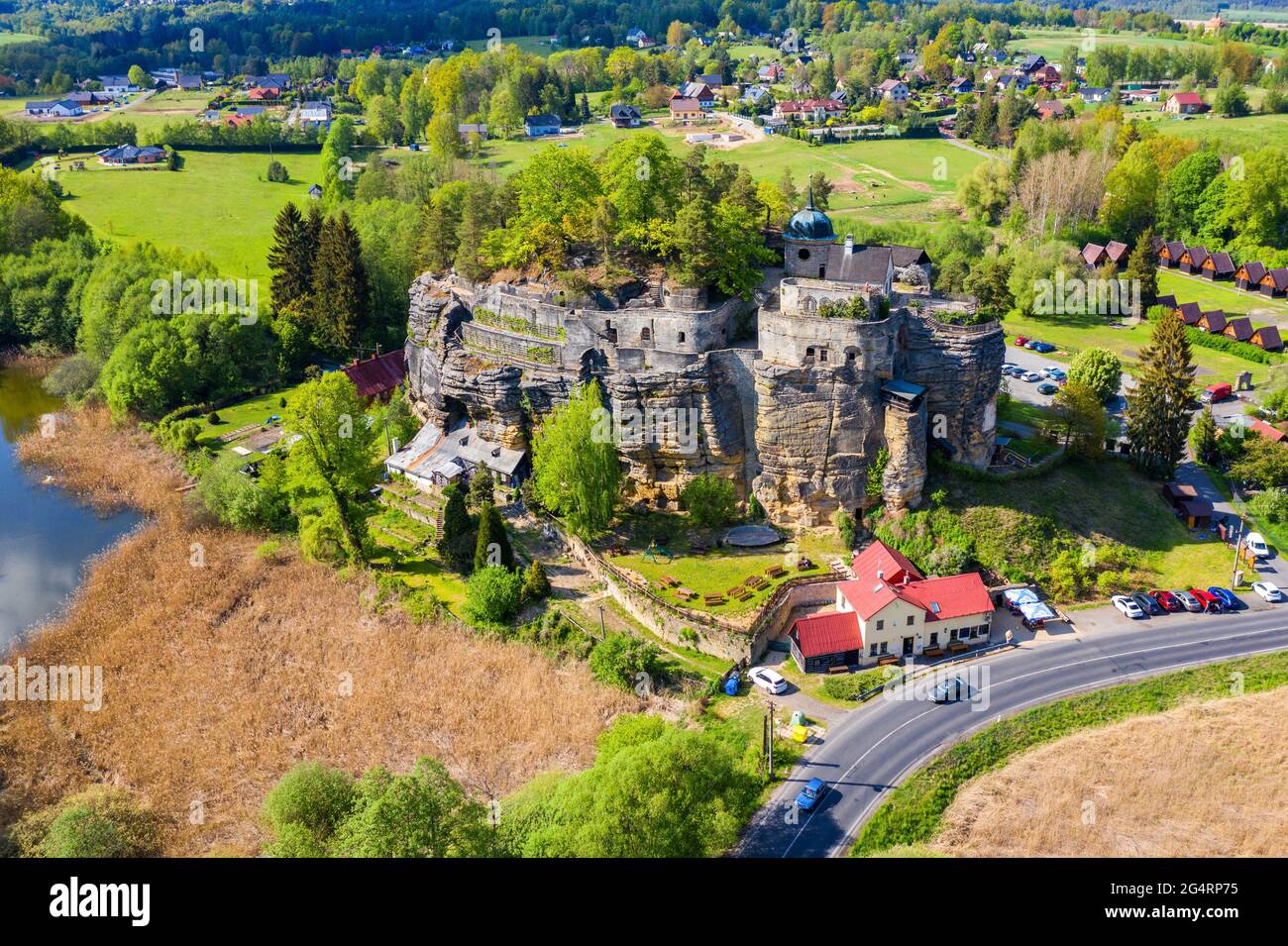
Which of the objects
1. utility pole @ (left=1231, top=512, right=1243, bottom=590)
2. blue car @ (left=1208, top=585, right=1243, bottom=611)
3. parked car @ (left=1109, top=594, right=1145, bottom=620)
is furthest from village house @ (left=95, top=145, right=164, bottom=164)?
blue car @ (left=1208, top=585, right=1243, bottom=611)

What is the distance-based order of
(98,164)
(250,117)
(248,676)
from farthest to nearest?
(250,117) → (98,164) → (248,676)

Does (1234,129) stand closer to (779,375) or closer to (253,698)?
(779,375)

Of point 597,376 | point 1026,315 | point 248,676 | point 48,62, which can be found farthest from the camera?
point 48,62

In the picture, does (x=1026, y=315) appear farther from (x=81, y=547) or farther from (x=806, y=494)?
(x=81, y=547)

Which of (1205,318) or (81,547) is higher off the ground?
(1205,318)

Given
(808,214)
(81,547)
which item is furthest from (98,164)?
(808,214)

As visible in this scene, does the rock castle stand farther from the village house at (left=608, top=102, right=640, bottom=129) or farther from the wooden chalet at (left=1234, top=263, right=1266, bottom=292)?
the village house at (left=608, top=102, right=640, bottom=129)

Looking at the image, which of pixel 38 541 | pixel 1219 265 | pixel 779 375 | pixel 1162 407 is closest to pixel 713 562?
pixel 779 375

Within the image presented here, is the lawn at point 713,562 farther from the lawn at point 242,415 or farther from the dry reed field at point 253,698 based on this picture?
the lawn at point 242,415
